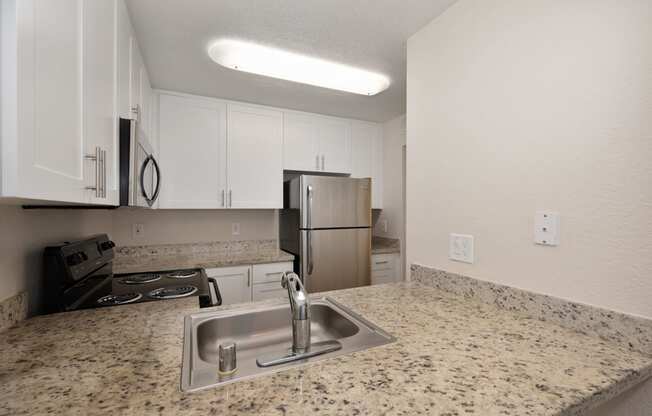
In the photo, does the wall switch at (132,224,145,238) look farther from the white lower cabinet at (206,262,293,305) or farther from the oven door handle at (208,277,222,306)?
the oven door handle at (208,277,222,306)

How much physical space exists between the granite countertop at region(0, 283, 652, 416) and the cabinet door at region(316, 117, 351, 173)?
2.16 metres

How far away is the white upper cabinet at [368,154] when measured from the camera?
10.3 feet

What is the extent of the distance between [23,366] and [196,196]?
1870 millimetres

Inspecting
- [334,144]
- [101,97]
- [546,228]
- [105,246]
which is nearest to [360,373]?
[546,228]

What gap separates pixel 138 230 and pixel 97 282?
1.27 metres

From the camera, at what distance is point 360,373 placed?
671 mm

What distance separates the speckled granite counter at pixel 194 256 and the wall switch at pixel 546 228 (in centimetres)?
188

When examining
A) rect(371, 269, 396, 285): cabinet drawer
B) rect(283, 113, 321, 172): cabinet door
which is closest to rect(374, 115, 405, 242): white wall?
rect(371, 269, 396, 285): cabinet drawer

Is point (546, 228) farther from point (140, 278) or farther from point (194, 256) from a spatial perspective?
point (194, 256)

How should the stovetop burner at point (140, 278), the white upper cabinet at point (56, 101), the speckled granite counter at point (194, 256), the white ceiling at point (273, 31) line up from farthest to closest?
1. the speckled granite counter at point (194, 256)
2. the stovetop burner at point (140, 278)
3. the white ceiling at point (273, 31)
4. the white upper cabinet at point (56, 101)

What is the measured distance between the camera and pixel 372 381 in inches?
25.2

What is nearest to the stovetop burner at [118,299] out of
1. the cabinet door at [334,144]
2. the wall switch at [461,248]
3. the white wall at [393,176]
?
the wall switch at [461,248]

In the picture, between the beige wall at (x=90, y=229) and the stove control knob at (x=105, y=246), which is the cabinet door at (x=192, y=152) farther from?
the stove control knob at (x=105, y=246)

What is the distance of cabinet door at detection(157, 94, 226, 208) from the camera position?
2.38 m
